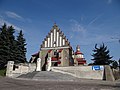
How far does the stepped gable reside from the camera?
157 feet

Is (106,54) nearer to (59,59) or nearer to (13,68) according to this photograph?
(59,59)

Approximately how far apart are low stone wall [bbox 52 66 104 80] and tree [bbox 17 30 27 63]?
11799 millimetres

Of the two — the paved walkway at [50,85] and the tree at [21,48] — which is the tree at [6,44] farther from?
the paved walkway at [50,85]

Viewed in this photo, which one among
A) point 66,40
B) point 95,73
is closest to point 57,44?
point 66,40

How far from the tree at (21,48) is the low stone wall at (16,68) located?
446 cm

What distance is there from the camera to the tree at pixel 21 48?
4223 centimetres

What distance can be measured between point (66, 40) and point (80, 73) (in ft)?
53.4

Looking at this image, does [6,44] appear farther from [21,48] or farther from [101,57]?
[101,57]

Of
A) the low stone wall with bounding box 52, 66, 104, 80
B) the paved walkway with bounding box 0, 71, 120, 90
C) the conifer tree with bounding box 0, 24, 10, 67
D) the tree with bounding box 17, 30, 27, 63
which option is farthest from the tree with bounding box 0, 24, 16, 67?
the paved walkway with bounding box 0, 71, 120, 90

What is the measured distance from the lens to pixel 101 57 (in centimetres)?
4384

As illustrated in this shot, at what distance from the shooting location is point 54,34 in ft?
161

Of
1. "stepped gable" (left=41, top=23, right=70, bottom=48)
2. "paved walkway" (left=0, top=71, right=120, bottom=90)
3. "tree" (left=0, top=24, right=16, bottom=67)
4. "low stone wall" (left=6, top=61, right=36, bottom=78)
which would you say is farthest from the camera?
"stepped gable" (left=41, top=23, right=70, bottom=48)

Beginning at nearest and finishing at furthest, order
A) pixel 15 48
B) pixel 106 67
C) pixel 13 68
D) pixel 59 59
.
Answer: pixel 106 67 → pixel 13 68 → pixel 15 48 → pixel 59 59

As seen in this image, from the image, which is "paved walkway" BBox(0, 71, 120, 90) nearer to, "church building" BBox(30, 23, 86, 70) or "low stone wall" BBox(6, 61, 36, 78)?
"low stone wall" BBox(6, 61, 36, 78)
